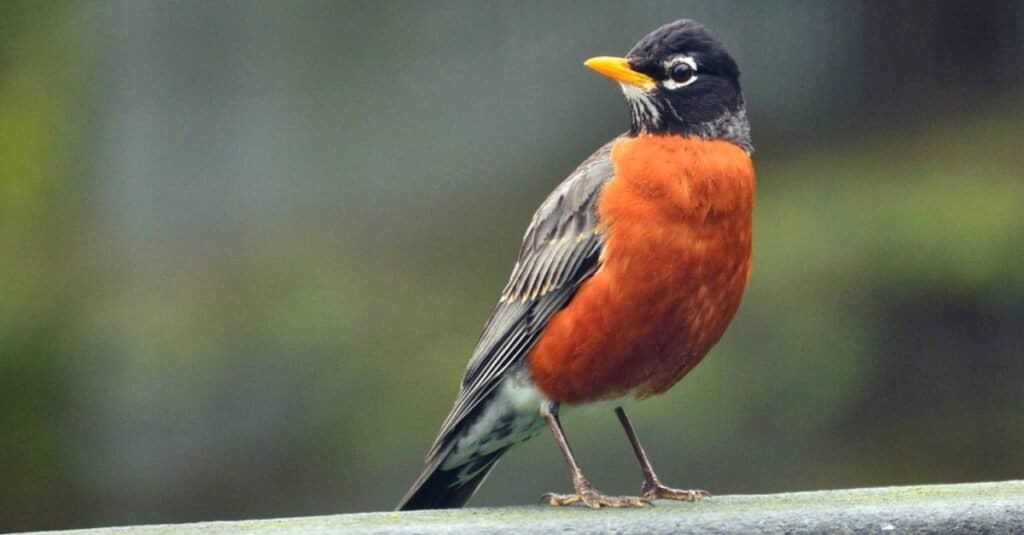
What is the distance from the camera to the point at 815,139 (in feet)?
16.7

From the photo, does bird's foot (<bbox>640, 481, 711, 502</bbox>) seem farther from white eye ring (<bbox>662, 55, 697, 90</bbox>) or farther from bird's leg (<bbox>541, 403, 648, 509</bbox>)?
white eye ring (<bbox>662, 55, 697, 90</bbox>)

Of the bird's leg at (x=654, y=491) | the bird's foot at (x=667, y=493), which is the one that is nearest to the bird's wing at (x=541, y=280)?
the bird's leg at (x=654, y=491)

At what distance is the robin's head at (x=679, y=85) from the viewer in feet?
10.9

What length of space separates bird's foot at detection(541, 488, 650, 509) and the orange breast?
0.76 feet

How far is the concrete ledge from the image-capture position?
2588 millimetres

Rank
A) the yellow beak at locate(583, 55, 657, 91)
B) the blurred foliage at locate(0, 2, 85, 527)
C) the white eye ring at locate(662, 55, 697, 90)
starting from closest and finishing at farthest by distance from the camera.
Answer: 1. the yellow beak at locate(583, 55, 657, 91)
2. the white eye ring at locate(662, 55, 697, 90)
3. the blurred foliage at locate(0, 2, 85, 527)

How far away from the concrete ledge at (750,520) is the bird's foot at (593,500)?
20 cm

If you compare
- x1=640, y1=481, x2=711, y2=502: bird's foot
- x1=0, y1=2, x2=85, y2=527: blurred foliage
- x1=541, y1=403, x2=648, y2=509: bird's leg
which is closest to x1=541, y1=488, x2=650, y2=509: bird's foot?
x1=541, y1=403, x2=648, y2=509: bird's leg

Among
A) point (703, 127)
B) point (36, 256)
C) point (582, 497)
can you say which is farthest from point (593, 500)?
point (36, 256)

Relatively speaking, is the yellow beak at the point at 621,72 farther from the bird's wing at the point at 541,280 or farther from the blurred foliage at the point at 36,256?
the blurred foliage at the point at 36,256

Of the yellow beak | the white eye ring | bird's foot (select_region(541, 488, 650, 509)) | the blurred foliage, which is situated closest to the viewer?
bird's foot (select_region(541, 488, 650, 509))

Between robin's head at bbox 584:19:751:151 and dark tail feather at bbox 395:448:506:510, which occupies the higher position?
robin's head at bbox 584:19:751:151

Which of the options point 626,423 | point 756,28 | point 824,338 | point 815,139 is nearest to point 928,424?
point 824,338

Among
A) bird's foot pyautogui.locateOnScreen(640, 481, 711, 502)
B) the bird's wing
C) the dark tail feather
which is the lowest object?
bird's foot pyautogui.locateOnScreen(640, 481, 711, 502)
